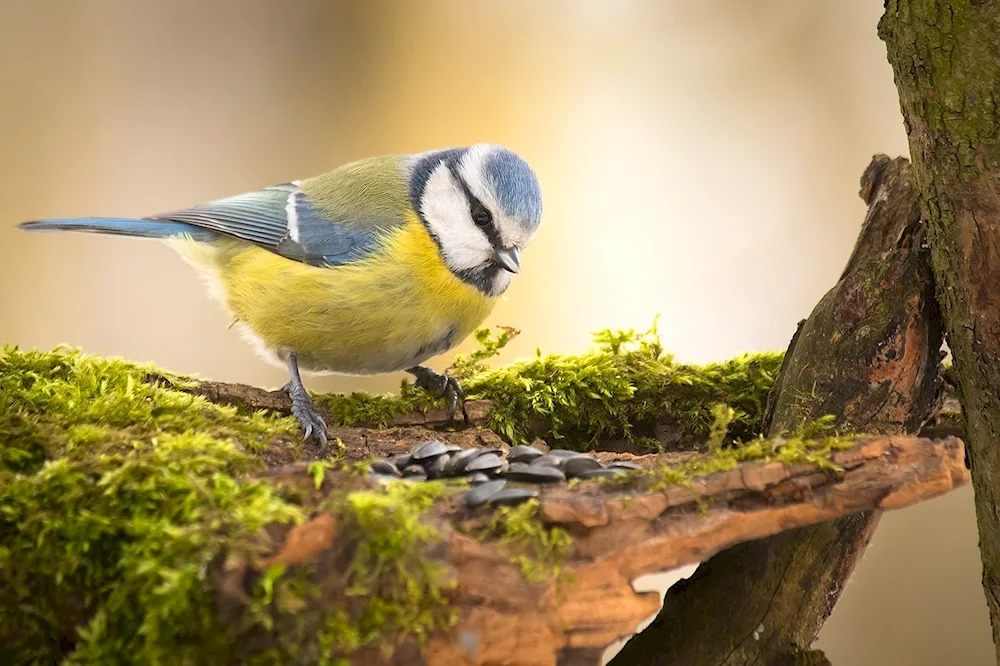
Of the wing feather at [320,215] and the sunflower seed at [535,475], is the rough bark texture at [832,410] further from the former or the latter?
the wing feather at [320,215]

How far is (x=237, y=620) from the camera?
26.7 inches

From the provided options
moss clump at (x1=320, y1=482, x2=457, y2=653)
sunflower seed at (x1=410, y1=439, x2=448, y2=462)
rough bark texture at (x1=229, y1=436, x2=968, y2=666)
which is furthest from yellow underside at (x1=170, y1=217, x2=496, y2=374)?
moss clump at (x1=320, y1=482, x2=457, y2=653)

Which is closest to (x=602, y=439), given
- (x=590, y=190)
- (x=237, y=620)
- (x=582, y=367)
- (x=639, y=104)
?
(x=582, y=367)

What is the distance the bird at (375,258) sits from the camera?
4.82 ft

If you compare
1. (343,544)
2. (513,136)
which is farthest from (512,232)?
(513,136)

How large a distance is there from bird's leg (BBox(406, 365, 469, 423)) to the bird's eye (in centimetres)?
29

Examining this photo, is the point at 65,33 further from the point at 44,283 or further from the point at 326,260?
the point at 326,260

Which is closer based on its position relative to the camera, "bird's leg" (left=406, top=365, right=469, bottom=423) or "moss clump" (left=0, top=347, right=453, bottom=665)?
"moss clump" (left=0, top=347, right=453, bottom=665)

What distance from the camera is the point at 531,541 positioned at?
75cm

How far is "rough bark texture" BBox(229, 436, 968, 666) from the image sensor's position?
2.32ft

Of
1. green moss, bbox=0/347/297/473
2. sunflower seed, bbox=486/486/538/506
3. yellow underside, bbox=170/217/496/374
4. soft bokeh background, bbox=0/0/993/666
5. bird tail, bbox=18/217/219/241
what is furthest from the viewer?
soft bokeh background, bbox=0/0/993/666

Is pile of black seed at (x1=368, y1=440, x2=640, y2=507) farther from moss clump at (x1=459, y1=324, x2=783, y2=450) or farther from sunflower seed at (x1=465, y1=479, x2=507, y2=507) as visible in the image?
moss clump at (x1=459, y1=324, x2=783, y2=450)

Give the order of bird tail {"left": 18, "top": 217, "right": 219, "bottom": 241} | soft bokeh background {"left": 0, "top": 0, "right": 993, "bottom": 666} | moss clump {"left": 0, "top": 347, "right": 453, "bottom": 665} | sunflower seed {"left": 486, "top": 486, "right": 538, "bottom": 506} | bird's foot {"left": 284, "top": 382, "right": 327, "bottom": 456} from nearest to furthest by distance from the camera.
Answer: moss clump {"left": 0, "top": 347, "right": 453, "bottom": 665} < sunflower seed {"left": 486, "top": 486, "right": 538, "bottom": 506} < bird's foot {"left": 284, "top": 382, "right": 327, "bottom": 456} < bird tail {"left": 18, "top": 217, "right": 219, "bottom": 241} < soft bokeh background {"left": 0, "top": 0, "right": 993, "bottom": 666}

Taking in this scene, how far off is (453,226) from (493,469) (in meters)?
0.69
